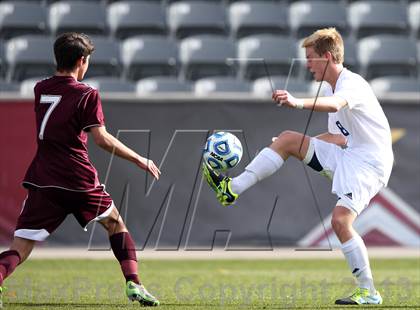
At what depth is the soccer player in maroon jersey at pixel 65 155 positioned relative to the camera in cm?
563

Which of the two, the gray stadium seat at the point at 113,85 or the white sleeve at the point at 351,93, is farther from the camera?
the gray stadium seat at the point at 113,85

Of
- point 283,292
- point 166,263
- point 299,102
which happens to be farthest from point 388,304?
point 166,263

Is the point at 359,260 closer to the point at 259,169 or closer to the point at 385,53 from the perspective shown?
the point at 259,169

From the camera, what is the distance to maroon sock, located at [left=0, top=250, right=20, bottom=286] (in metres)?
5.53

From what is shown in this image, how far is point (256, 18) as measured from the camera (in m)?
14.0

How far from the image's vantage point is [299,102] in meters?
5.43

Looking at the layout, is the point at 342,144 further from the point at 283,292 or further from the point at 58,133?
the point at 58,133

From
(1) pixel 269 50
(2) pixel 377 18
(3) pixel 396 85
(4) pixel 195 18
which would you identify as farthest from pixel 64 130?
(2) pixel 377 18

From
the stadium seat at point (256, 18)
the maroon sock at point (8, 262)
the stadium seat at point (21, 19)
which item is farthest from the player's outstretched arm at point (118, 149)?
the stadium seat at point (256, 18)

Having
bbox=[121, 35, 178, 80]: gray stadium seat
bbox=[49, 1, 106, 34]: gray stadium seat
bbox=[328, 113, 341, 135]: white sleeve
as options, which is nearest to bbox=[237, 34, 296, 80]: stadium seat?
bbox=[121, 35, 178, 80]: gray stadium seat

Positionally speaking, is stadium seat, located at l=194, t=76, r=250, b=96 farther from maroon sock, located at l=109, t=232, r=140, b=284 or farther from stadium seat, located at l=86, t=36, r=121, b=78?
maroon sock, located at l=109, t=232, r=140, b=284

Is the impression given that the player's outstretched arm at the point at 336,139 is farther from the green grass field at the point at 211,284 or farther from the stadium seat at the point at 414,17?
the stadium seat at the point at 414,17

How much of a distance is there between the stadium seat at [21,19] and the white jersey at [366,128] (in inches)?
331

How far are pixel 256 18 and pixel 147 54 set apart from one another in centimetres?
197
